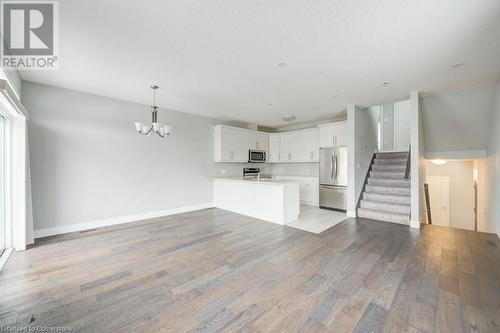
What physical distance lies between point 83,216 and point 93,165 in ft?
3.42

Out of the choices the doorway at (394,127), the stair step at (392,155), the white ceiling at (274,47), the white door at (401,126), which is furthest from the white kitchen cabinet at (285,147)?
the white door at (401,126)

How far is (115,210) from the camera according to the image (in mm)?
4477

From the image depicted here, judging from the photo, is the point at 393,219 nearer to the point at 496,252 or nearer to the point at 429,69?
the point at 496,252

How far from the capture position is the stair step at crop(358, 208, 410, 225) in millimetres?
4488

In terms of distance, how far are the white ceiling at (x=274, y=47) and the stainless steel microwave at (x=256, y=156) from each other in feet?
9.43

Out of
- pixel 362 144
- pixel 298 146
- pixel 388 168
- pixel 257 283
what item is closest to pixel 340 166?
pixel 362 144

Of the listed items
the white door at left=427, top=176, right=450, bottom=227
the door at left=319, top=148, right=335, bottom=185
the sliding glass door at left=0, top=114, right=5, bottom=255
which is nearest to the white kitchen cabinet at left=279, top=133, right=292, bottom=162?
the door at left=319, top=148, right=335, bottom=185

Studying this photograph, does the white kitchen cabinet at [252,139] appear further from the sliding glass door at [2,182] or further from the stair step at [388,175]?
the sliding glass door at [2,182]

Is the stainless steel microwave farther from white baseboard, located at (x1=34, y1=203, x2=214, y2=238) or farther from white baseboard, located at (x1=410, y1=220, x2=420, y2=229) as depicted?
white baseboard, located at (x1=410, y1=220, x2=420, y2=229)

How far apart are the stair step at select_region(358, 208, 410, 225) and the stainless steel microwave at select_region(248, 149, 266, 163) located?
344 centimetres

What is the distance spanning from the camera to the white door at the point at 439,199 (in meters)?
7.25

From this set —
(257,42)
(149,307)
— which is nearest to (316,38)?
(257,42)

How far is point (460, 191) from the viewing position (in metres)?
7.03

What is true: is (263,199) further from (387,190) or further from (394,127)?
(394,127)
